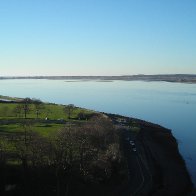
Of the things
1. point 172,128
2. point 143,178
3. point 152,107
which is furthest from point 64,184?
point 152,107

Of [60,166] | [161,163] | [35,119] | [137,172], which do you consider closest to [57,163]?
[60,166]

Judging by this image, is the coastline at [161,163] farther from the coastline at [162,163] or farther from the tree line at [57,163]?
the tree line at [57,163]

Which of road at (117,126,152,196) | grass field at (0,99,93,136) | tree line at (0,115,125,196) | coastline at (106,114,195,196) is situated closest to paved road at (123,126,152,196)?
road at (117,126,152,196)

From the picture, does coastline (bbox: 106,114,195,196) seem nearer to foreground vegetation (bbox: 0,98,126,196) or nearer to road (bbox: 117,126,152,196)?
road (bbox: 117,126,152,196)

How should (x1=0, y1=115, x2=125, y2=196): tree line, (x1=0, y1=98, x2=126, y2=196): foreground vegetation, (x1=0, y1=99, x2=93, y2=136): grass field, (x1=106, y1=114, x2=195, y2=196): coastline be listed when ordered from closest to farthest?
(x1=0, y1=98, x2=126, y2=196): foreground vegetation → (x1=0, y1=115, x2=125, y2=196): tree line → (x1=106, y1=114, x2=195, y2=196): coastline → (x1=0, y1=99, x2=93, y2=136): grass field

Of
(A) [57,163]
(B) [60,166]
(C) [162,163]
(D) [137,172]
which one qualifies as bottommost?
(C) [162,163]

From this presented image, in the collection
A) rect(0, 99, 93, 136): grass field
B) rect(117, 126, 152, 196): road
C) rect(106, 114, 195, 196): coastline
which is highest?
rect(0, 99, 93, 136): grass field

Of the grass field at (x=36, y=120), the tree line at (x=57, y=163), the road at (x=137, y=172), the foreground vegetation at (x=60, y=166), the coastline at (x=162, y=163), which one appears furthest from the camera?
the grass field at (x=36, y=120)

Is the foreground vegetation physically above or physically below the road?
above

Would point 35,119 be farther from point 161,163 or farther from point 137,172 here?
point 137,172

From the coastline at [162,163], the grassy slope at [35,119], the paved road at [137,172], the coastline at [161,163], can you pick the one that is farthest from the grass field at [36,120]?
the coastline at [162,163]

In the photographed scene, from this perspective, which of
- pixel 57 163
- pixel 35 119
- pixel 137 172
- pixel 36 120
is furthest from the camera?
pixel 35 119

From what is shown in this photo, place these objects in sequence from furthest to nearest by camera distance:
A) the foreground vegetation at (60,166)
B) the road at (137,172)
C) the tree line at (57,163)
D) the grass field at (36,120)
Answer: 1. the grass field at (36,120)
2. the road at (137,172)
3. the tree line at (57,163)
4. the foreground vegetation at (60,166)
